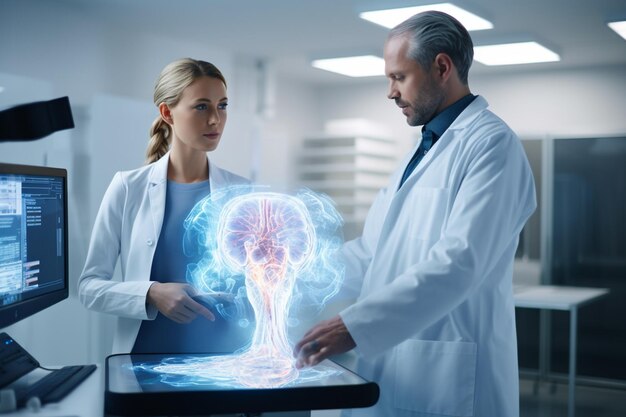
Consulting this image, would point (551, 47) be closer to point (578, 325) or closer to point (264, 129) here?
point (578, 325)

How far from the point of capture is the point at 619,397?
19.2ft

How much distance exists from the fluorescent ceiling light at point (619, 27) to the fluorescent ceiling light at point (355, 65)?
1.91m

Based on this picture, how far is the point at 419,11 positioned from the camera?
4.51 m

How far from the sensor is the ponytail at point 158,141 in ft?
8.05

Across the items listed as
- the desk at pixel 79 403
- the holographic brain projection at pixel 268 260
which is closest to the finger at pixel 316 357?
the holographic brain projection at pixel 268 260

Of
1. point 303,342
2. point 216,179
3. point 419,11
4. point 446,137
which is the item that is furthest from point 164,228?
point 419,11

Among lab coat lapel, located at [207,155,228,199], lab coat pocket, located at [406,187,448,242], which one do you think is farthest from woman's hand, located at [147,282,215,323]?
lab coat pocket, located at [406,187,448,242]

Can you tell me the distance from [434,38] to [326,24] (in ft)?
12.0

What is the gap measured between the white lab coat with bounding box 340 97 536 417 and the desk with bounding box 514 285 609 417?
321 centimetres

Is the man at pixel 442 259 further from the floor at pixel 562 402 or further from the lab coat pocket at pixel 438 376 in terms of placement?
the floor at pixel 562 402

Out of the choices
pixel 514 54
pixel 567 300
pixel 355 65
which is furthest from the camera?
pixel 355 65

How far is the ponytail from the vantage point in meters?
2.45

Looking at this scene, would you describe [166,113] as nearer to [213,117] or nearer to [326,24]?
[213,117]

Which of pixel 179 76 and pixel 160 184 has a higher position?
pixel 179 76
